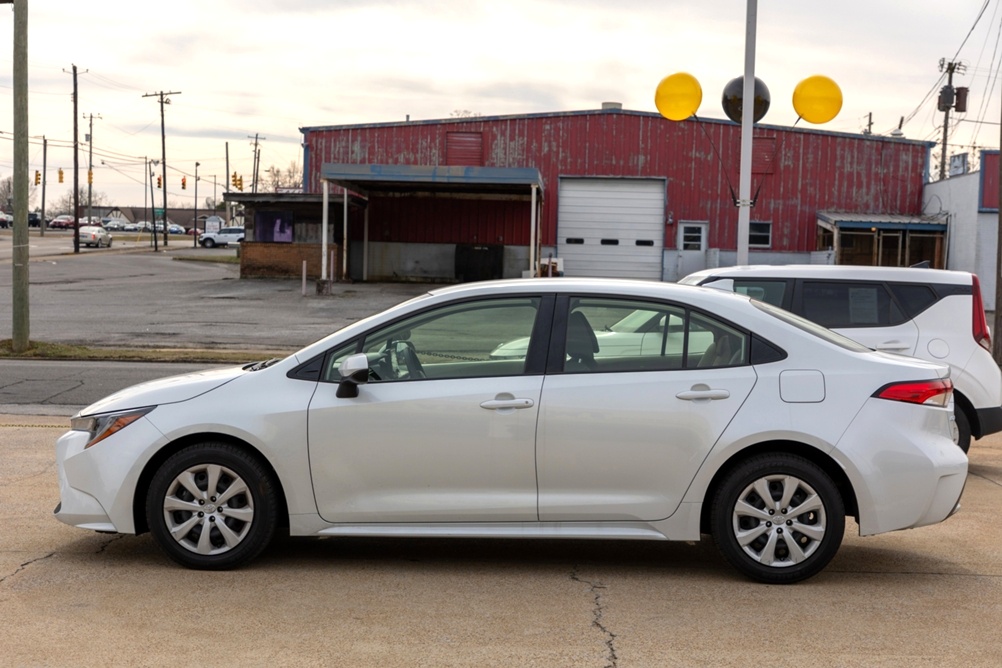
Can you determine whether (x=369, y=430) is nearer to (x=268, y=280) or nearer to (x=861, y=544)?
(x=861, y=544)

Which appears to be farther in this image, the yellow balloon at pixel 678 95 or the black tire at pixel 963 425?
the yellow balloon at pixel 678 95

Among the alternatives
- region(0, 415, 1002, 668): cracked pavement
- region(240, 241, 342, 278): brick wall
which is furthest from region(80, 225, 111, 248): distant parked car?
region(0, 415, 1002, 668): cracked pavement

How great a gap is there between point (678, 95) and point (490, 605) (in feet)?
36.5

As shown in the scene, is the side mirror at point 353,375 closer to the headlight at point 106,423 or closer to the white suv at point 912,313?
the headlight at point 106,423

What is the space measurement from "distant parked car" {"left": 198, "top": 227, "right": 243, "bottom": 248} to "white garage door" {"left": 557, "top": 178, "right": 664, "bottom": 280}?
49156 mm

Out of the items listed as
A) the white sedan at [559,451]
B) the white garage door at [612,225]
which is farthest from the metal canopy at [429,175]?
the white sedan at [559,451]

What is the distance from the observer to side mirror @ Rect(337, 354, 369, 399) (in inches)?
224

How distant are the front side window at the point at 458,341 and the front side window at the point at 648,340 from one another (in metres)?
0.27

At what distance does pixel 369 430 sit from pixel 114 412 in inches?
54.0

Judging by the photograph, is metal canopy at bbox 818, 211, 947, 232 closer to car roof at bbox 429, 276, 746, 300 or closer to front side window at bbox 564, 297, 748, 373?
car roof at bbox 429, 276, 746, 300

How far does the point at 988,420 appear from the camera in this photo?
881cm

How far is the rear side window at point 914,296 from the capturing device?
29.8 feet

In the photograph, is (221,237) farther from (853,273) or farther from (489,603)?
(489,603)

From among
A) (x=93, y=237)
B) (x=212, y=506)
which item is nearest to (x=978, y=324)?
(x=212, y=506)
